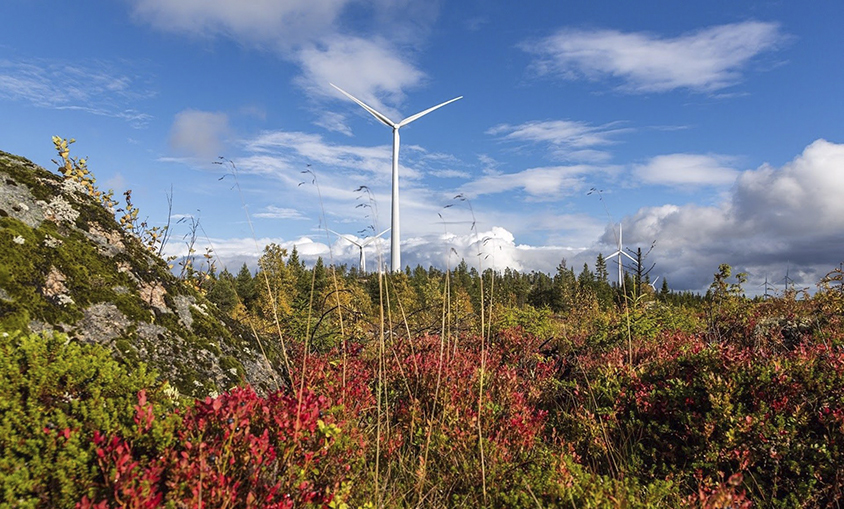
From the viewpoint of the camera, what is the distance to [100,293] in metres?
3.88

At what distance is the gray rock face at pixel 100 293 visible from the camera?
352 cm

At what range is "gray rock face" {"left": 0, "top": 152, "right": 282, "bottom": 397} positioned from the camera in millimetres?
3521

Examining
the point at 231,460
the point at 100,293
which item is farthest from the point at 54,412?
the point at 100,293

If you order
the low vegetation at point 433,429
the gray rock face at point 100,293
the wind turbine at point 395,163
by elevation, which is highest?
the wind turbine at point 395,163

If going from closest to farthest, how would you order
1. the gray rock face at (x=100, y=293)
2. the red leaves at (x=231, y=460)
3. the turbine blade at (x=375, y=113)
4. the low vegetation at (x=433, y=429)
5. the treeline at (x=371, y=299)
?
1. the red leaves at (x=231, y=460)
2. the low vegetation at (x=433, y=429)
3. the gray rock face at (x=100, y=293)
4. the treeline at (x=371, y=299)
5. the turbine blade at (x=375, y=113)

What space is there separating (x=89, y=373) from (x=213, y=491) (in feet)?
3.60

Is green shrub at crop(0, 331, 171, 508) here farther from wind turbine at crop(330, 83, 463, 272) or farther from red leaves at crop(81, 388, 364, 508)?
wind turbine at crop(330, 83, 463, 272)

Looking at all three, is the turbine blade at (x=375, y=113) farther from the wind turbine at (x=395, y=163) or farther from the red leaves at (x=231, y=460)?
the red leaves at (x=231, y=460)

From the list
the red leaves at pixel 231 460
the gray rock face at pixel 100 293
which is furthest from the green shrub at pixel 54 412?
the gray rock face at pixel 100 293

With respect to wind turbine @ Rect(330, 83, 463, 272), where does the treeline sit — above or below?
below

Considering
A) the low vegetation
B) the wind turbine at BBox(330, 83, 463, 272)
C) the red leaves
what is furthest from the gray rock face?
the wind turbine at BBox(330, 83, 463, 272)

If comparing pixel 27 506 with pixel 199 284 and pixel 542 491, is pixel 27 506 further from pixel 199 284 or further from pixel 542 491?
pixel 199 284

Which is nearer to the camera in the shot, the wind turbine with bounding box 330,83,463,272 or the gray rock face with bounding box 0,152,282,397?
the gray rock face with bounding box 0,152,282,397

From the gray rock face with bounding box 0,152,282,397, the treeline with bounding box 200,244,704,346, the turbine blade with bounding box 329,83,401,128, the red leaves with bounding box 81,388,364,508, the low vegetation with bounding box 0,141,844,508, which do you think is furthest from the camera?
the turbine blade with bounding box 329,83,401,128
